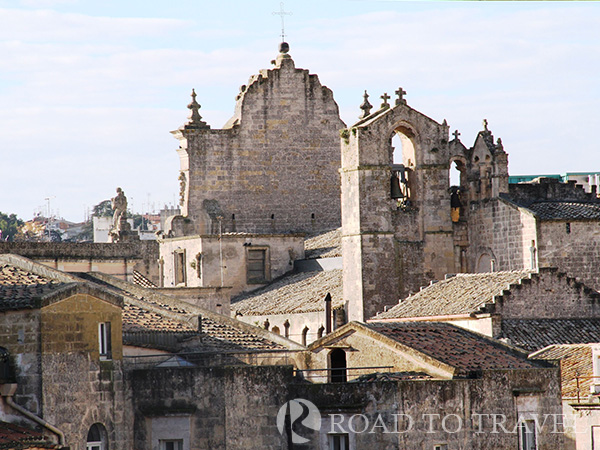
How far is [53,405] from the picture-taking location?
89.2 feet

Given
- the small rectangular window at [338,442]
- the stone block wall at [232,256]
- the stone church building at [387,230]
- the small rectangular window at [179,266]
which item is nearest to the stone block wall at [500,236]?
the stone church building at [387,230]

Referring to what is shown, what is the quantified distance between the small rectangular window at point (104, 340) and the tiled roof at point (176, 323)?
2018 mm

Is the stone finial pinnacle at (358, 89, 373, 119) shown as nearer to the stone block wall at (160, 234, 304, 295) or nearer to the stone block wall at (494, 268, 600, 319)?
the stone block wall at (160, 234, 304, 295)

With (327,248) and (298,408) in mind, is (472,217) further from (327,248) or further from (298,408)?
(298,408)

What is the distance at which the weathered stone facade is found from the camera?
5728 cm

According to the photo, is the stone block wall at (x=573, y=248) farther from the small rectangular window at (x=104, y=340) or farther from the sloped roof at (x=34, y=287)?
the small rectangular window at (x=104, y=340)

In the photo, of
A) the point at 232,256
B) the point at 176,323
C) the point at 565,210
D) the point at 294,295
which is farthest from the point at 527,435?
the point at 232,256

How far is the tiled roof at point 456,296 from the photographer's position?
4012 centimetres

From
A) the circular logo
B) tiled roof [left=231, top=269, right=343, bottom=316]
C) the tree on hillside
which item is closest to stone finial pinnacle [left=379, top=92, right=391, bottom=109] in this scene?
tiled roof [left=231, top=269, right=343, bottom=316]

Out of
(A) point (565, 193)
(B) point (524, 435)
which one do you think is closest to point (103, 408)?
(B) point (524, 435)

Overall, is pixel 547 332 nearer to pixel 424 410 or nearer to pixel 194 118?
A: pixel 424 410

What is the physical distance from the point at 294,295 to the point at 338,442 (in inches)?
784

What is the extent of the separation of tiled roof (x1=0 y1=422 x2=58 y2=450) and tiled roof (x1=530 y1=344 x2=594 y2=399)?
14.5m

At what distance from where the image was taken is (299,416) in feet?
99.6
